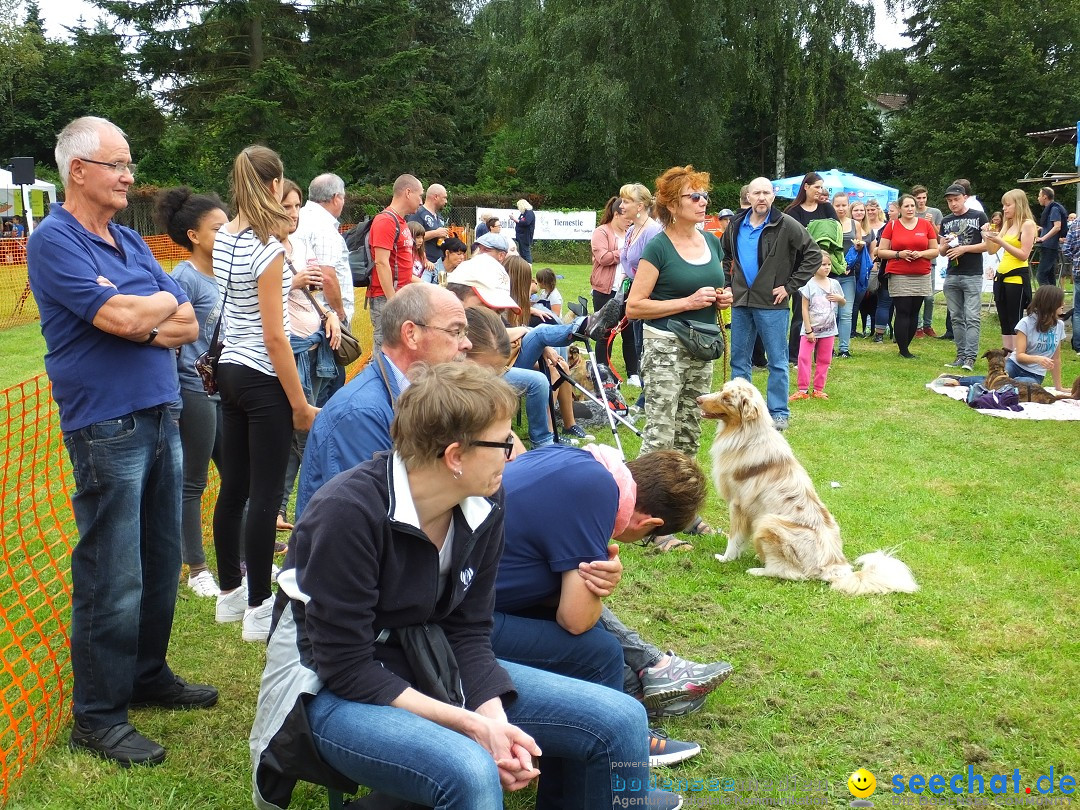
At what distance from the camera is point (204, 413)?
13.3 ft

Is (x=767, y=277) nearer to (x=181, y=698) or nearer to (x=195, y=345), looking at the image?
(x=195, y=345)

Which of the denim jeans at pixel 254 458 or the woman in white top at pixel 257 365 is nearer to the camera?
the woman in white top at pixel 257 365

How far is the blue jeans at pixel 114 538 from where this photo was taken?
2.76 meters

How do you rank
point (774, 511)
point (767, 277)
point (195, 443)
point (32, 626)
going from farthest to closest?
point (767, 277), point (774, 511), point (195, 443), point (32, 626)

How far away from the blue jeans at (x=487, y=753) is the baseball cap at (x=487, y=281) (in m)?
2.51

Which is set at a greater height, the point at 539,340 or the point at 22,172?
the point at 22,172

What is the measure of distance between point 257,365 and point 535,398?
106 inches

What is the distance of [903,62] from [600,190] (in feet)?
45.3

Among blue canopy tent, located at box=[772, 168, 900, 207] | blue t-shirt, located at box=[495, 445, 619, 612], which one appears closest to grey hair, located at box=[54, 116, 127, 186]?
blue t-shirt, located at box=[495, 445, 619, 612]

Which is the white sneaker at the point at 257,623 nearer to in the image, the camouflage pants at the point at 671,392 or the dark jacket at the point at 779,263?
the camouflage pants at the point at 671,392

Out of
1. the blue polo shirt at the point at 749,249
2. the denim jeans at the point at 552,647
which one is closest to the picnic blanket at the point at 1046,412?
the blue polo shirt at the point at 749,249

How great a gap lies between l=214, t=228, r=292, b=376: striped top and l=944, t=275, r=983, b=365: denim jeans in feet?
29.1

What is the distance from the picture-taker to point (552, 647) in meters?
2.65

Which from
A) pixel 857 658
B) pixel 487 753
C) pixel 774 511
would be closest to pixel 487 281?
pixel 774 511
